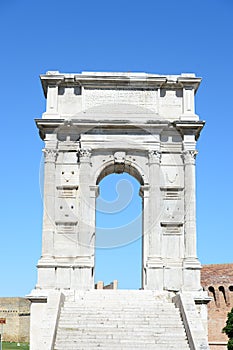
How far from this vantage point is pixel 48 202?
24.7m

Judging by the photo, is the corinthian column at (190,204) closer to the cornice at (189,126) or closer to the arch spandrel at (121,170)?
the cornice at (189,126)

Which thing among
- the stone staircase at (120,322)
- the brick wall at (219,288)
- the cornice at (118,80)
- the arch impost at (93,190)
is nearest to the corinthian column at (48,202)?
the arch impost at (93,190)

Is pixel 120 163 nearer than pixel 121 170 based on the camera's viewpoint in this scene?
Yes

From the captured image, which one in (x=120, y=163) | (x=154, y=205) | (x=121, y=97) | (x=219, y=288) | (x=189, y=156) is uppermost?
(x=121, y=97)

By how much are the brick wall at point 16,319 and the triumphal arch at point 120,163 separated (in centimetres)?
2652

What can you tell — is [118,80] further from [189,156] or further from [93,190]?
[93,190]

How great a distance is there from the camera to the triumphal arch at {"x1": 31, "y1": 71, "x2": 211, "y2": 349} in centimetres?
2408

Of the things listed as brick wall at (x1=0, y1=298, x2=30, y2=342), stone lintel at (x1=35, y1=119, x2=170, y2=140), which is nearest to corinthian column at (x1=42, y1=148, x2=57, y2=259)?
stone lintel at (x1=35, y1=119, x2=170, y2=140)

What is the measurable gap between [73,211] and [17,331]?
2785cm

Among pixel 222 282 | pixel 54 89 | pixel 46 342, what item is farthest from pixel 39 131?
pixel 222 282

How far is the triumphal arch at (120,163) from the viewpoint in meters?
24.1

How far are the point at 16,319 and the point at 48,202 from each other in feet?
88.8

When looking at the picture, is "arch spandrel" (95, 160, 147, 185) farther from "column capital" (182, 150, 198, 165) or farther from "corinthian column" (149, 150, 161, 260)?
"column capital" (182, 150, 198, 165)

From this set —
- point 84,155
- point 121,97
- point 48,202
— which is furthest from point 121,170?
point 48,202
